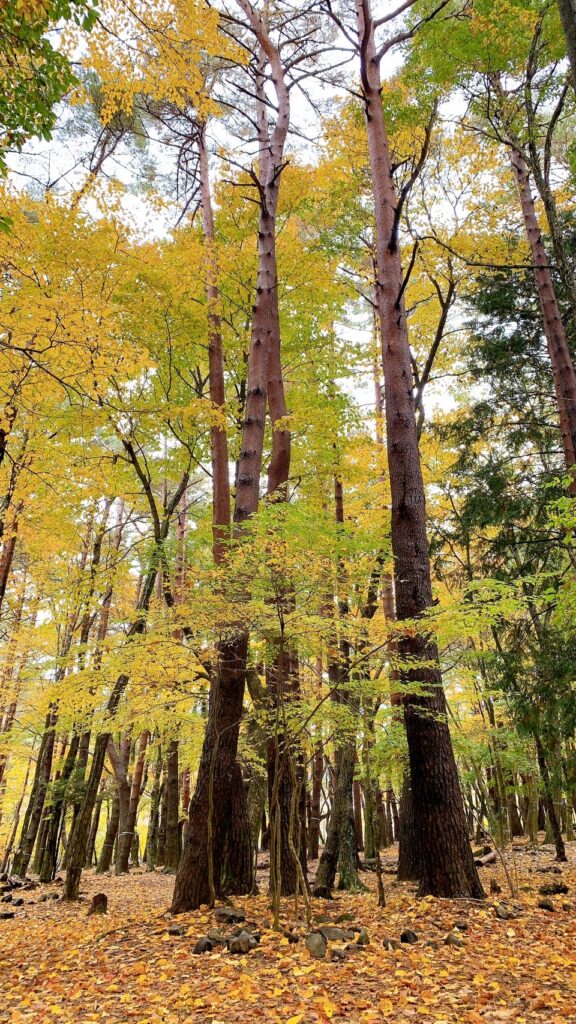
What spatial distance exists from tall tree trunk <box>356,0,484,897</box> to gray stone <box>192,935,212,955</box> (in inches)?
83.4

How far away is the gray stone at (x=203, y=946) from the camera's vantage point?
163 inches

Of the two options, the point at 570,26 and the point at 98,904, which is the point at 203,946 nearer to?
the point at 98,904

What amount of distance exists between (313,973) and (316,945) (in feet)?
1.29

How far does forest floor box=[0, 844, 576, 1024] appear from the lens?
3064 millimetres

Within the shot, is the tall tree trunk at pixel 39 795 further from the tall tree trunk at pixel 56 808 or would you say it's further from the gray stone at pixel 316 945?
the gray stone at pixel 316 945

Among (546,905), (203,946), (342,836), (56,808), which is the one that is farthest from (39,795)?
(546,905)

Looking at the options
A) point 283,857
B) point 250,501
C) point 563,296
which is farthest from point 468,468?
point 283,857

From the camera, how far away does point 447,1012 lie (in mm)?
2951

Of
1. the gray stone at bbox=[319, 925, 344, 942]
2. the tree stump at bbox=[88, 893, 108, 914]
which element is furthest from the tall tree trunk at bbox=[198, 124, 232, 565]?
the tree stump at bbox=[88, 893, 108, 914]

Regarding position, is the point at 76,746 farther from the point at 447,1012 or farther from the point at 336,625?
the point at 447,1012

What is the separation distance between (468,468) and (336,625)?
6346 millimetres

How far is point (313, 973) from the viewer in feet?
11.9

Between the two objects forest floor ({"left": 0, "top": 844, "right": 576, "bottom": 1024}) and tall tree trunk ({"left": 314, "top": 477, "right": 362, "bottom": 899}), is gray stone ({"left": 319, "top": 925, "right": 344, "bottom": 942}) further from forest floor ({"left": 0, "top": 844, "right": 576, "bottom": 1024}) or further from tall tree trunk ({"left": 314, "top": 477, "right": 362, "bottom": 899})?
tall tree trunk ({"left": 314, "top": 477, "right": 362, "bottom": 899})

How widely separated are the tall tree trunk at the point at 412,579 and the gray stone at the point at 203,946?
6.95 feet
